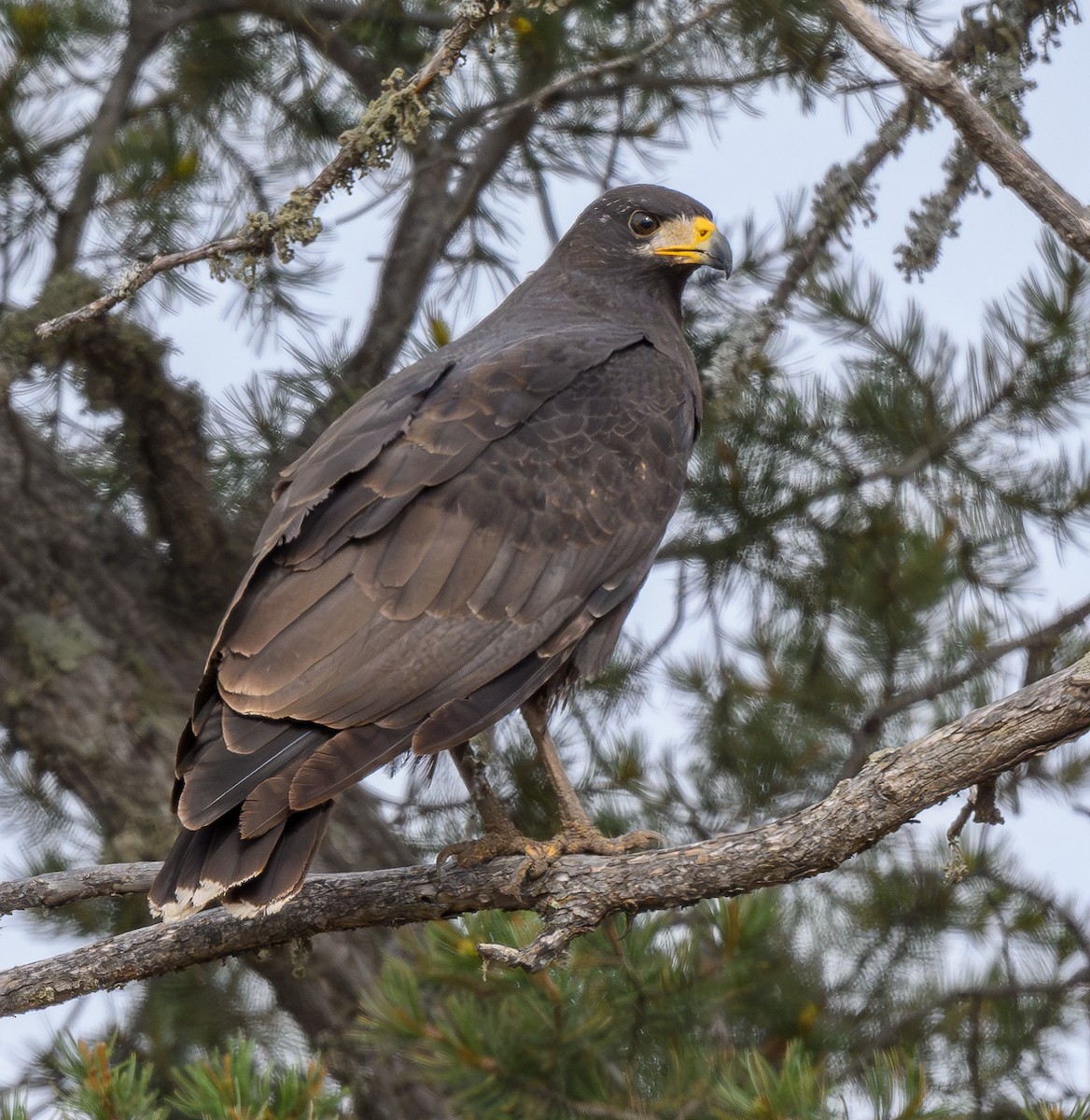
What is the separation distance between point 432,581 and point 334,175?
87 centimetres

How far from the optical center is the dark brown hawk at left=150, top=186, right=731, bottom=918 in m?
2.81

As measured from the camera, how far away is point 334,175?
3.01m

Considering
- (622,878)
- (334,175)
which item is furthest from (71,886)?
(334,175)

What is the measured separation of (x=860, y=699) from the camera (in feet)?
14.2

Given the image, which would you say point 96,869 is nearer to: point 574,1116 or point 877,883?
point 574,1116

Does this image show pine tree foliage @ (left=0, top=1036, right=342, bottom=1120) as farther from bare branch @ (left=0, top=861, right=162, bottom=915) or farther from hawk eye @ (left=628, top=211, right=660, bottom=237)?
hawk eye @ (left=628, top=211, right=660, bottom=237)

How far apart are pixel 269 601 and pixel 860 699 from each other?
1.94m

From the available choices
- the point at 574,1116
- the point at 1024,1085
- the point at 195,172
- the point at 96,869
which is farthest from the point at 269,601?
the point at 1024,1085

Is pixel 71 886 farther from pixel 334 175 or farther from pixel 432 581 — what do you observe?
pixel 334 175

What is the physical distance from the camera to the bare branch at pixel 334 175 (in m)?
2.89

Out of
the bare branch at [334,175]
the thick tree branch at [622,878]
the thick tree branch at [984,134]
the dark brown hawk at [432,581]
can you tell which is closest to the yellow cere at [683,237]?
the dark brown hawk at [432,581]

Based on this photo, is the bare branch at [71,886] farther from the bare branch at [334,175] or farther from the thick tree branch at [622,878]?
the bare branch at [334,175]

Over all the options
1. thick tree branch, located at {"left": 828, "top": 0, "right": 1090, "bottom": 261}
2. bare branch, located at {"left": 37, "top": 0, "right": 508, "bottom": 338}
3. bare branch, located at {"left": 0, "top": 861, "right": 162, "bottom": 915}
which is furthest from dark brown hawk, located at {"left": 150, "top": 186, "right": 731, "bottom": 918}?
thick tree branch, located at {"left": 828, "top": 0, "right": 1090, "bottom": 261}

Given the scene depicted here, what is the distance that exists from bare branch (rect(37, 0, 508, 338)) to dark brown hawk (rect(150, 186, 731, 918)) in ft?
1.70
